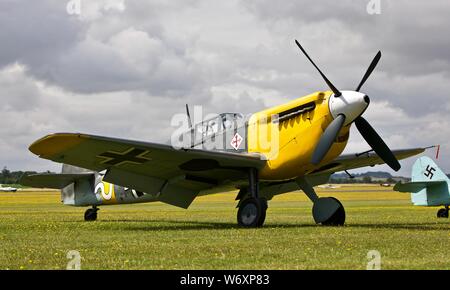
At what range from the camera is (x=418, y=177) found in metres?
23.3

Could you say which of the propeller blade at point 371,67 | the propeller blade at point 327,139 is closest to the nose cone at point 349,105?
the propeller blade at point 327,139

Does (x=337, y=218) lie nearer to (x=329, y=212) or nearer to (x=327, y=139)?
(x=329, y=212)

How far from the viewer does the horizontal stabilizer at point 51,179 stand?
17.7m

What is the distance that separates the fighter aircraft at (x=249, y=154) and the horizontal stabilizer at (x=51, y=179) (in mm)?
3943

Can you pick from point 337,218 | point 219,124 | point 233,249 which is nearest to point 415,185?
point 337,218

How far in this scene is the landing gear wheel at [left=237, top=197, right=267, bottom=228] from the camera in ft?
44.7

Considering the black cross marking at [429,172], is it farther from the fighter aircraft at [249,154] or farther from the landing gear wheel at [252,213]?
the landing gear wheel at [252,213]

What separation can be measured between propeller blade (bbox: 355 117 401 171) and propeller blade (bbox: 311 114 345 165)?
110cm

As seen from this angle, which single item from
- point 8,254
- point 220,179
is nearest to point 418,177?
point 220,179

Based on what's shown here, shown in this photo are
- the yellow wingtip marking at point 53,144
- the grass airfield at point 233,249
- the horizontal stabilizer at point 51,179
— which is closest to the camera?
the grass airfield at point 233,249

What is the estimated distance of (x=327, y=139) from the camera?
1293 cm

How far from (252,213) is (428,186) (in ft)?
36.6
